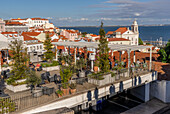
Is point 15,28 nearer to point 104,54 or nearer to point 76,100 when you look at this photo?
point 104,54

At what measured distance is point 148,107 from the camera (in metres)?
16.8

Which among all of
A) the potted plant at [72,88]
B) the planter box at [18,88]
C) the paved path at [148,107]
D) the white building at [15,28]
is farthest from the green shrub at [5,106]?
the white building at [15,28]

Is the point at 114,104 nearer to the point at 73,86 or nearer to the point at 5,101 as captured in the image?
the point at 73,86

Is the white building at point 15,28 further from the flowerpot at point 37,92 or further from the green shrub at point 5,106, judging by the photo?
the green shrub at point 5,106

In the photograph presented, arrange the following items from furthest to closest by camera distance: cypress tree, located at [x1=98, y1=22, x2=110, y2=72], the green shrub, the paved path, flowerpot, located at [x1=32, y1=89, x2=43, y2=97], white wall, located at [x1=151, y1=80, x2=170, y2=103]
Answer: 1. white wall, located at [x1=151, y1=80, x2=170, y2=103]
2. the paved path
3. cypress tree, located at [x1=98, y1=22, x2=110, y2=72]
4. flowerpot, located at [x1=32, y1=89, x2=43, y2=97]
5. the green shrub

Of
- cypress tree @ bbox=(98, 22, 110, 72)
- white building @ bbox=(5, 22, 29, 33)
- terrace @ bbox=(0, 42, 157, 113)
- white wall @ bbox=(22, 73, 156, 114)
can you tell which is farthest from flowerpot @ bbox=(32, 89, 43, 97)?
white building @ bbox=(5, 22, 29, 33)

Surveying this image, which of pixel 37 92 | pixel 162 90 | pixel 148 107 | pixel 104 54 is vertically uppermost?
pixel 104 54

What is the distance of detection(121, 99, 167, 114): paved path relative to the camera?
1571 centimetres

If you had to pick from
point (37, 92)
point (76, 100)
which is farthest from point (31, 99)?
point (76, 100)

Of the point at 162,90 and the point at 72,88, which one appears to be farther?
the point at 162,90

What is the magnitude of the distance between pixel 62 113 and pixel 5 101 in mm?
2866

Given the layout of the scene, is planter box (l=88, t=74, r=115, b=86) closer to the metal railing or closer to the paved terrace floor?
the metal railing

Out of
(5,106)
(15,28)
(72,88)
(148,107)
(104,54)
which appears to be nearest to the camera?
(5,106)

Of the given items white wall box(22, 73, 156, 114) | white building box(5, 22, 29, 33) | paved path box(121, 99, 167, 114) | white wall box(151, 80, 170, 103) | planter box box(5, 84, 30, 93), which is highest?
white building box(5, 22, 29, 33)
